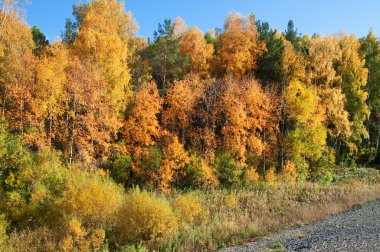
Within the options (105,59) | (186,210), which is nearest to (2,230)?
(186,210)

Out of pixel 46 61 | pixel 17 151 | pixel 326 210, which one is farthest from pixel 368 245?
pixel 46 61

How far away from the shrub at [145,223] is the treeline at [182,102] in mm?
10809

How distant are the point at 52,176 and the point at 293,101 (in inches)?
1097

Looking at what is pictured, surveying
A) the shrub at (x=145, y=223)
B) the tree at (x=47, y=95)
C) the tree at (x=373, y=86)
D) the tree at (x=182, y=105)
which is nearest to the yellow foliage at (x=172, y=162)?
the tree at (x=182, y=105)

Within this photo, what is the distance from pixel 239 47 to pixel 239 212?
24.4 meters

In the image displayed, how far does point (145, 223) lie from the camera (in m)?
20.6

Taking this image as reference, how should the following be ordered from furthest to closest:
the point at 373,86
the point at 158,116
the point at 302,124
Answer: the point at 373,86, the point at 158,116, the point at 302,124

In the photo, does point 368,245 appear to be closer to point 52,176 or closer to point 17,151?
point 52,176

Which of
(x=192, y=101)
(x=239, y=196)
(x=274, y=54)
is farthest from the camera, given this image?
(x=274, y=54)

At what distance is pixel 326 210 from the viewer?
2564 centimetres

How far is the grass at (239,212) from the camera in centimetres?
1969

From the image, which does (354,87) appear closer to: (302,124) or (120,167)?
(302,124)

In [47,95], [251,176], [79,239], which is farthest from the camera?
[251,176]

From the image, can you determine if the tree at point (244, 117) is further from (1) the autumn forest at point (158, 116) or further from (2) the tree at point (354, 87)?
(2) the tree at point (354, 87)
